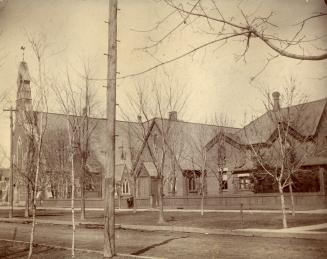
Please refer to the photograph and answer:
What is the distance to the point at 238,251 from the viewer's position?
1282 centimetres

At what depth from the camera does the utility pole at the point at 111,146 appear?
10.8 m

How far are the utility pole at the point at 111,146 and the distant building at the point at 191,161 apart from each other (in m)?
4.54

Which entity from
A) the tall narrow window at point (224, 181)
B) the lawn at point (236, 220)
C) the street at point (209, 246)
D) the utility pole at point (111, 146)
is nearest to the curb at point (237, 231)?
the street at point (209, 246)

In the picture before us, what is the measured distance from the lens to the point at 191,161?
45.9m

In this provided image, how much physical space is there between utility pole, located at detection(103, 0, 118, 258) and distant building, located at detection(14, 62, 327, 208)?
4.54 meters

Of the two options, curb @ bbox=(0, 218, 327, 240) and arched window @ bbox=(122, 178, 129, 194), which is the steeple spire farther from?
arched window @ bbox=(122, 178, 129, 194)

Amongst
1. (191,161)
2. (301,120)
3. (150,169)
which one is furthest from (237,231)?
(150,169)

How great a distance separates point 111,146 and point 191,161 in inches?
1384

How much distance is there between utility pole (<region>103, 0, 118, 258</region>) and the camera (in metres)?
10.8

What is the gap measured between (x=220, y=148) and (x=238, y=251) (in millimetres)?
28560

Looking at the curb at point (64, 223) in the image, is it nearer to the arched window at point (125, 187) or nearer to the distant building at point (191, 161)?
the distant building at point (191, 161)

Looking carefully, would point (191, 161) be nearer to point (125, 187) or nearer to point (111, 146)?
point (125, 187)

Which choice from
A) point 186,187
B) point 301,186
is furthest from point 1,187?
point 301,186

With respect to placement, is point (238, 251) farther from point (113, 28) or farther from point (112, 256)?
point (113, 28)
